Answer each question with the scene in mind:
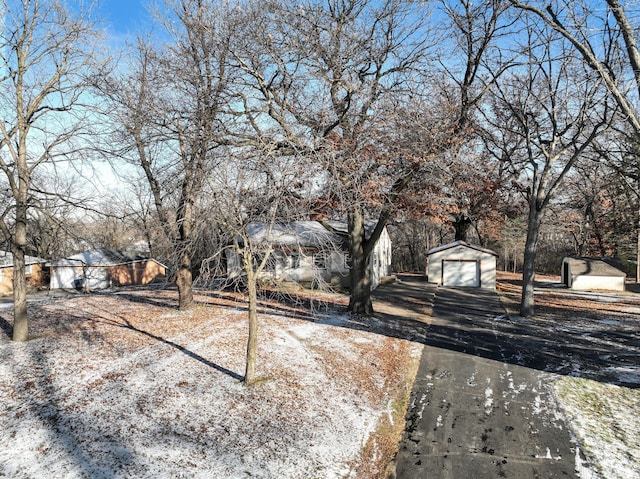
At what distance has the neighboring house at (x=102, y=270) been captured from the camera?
31.0 metres

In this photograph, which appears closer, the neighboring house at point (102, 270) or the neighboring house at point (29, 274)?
the neighboring house at point (29, 274)

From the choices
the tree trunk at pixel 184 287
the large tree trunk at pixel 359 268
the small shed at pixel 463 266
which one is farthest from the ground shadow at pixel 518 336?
the small shed at pixel 463 266

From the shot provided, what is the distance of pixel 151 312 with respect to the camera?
14.5 metres

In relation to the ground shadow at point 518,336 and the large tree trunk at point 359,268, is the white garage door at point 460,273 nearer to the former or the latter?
the ground shadow at point 518,336

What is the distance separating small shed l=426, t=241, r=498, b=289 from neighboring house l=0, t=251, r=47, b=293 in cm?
2761

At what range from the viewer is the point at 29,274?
30.4 meters

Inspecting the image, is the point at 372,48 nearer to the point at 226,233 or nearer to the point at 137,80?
the point at 137,80

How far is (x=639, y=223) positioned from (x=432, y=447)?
90.1ft

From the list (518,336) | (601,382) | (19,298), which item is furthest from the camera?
(518,336)

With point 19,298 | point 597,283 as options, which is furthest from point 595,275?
point 19,298

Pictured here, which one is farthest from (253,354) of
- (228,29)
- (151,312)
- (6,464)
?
(228,29)

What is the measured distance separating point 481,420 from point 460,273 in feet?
72.6

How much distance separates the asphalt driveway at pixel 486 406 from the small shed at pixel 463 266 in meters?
12.8

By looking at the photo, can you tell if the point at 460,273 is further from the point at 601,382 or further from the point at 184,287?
the point at 601,382
